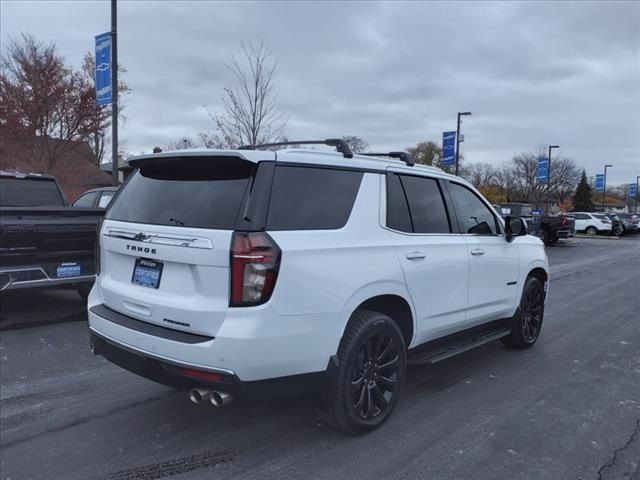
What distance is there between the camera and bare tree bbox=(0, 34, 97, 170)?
1936 centimetres

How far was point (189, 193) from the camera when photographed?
321 centimetres

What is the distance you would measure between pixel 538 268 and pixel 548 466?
9.74 ft

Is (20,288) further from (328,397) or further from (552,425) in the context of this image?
(552,425)

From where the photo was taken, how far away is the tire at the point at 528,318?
5335mm

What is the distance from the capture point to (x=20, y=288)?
588 cm

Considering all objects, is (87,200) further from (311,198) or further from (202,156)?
(311,198)

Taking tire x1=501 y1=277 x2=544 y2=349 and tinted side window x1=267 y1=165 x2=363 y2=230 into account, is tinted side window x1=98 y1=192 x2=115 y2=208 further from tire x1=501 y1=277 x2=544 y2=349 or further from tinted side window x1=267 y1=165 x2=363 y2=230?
tire x1=501 y1=277 x2=544 y2=349

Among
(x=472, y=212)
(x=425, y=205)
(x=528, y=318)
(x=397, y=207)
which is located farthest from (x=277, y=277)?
(x=528, y=318)

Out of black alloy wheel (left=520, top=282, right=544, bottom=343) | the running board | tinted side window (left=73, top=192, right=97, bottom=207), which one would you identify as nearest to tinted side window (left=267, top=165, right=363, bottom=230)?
the running board

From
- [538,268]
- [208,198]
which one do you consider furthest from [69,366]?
[538,268]

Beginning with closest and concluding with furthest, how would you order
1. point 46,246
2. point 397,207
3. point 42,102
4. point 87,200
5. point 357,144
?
point 397,207
point 46,246
point 87,200
point 42,102
point 357,144

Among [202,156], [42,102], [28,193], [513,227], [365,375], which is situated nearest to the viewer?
[202,156]

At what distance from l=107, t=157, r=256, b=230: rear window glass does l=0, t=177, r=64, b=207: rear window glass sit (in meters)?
5.00

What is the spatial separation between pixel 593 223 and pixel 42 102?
34.5 meters
